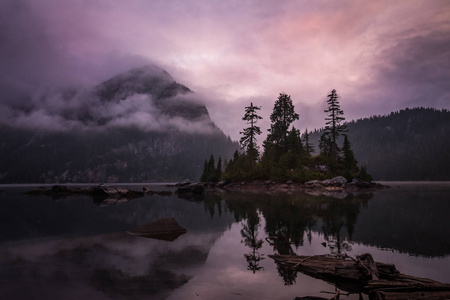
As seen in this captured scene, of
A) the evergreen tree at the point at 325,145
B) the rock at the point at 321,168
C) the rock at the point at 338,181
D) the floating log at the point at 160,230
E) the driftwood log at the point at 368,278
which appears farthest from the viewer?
the evergreen tree at the point at 325,145

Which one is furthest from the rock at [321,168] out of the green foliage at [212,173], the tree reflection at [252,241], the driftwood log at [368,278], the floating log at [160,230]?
the driftwood log at [368,278]

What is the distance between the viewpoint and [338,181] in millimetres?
64188

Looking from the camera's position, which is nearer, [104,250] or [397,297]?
[397,297]

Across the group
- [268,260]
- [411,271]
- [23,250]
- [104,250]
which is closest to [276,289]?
[268,260]

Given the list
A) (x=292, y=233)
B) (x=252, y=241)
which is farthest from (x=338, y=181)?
(x=252, y=241)

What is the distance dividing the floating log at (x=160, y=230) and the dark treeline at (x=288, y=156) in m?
57.7

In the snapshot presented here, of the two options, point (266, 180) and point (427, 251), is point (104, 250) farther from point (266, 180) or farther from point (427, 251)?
point (266, 180)

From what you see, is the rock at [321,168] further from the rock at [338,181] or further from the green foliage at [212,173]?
the green foliage at [212,173]

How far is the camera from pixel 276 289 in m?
7.30

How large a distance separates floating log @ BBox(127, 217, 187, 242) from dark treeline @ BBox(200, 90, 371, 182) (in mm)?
57736

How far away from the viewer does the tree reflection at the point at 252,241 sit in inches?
379

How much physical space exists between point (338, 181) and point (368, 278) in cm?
6152

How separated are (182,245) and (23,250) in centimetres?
712

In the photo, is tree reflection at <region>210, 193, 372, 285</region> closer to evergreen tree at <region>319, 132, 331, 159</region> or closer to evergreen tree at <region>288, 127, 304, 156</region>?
evergreen tree at <region>288, 127, 304, 156</region>
